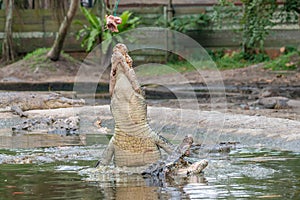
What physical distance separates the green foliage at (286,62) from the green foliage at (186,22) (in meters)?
3.01

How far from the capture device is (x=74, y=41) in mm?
23281

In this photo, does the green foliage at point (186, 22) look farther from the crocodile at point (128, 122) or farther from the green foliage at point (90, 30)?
the crocodile at point (128, 122)

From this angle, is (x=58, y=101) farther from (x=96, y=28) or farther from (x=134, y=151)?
(x=96, y=28)

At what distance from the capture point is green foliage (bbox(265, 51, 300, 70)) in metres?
19.5

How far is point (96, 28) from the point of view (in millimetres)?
21844

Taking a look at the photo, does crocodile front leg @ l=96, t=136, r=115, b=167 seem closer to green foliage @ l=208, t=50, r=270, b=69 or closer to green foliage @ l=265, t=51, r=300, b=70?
green foliage @ l=265, t=51, r=300, b=70

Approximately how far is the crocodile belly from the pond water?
0.20 m

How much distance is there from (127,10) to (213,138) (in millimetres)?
14214

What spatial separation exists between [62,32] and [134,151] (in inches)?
533

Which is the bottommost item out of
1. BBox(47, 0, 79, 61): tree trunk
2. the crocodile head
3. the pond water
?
the pond water

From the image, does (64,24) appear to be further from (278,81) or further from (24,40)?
(278,81)

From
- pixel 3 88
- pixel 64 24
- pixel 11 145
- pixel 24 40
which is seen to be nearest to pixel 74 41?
pixel 24 40

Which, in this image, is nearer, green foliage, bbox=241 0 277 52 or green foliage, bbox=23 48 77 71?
green foliage, bbox=241 0 277 52

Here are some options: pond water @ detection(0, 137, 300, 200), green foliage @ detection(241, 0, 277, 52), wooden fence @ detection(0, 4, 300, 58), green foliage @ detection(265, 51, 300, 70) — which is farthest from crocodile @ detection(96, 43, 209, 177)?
wooden fence @ detection(0, 4, 300, 58)
